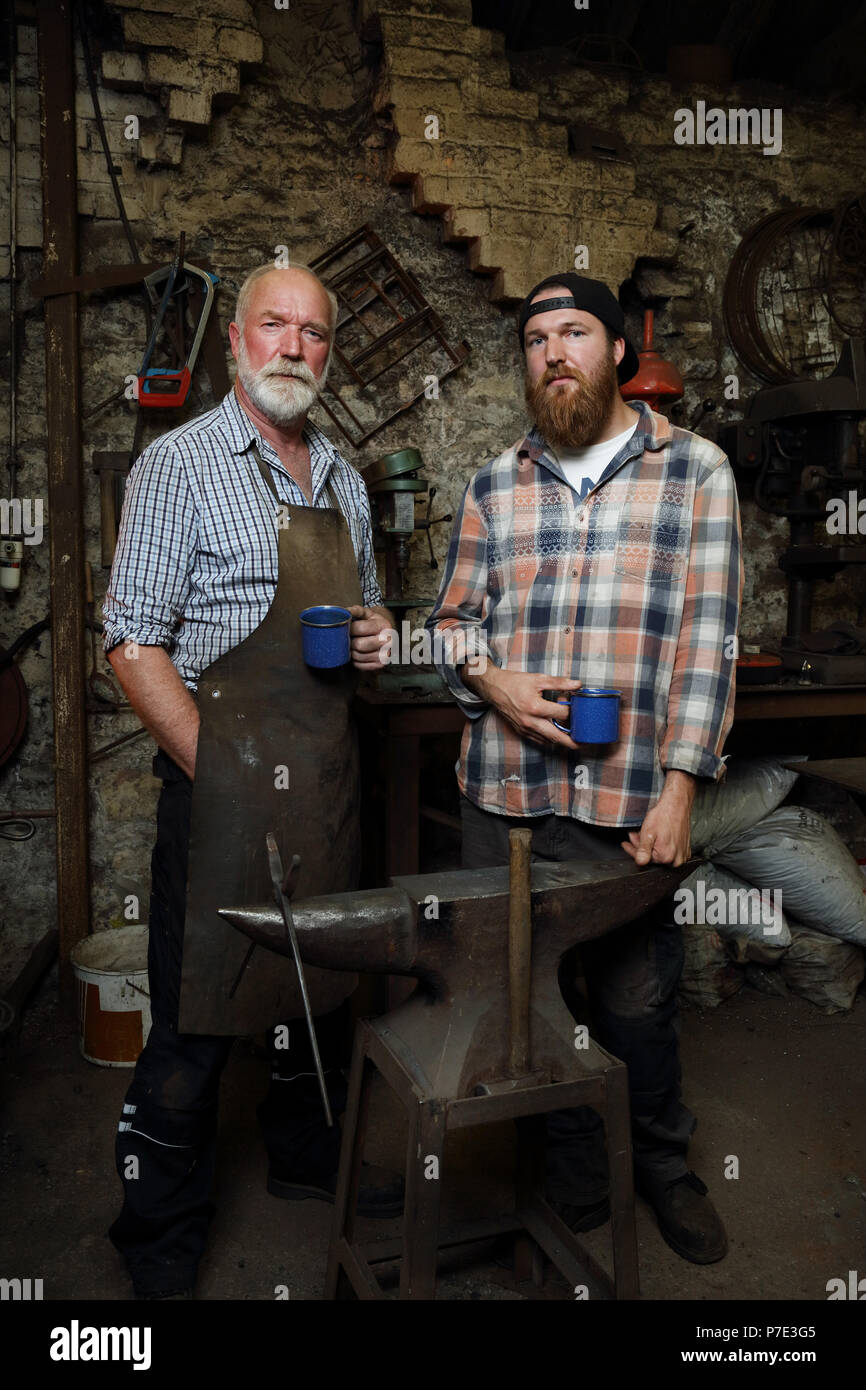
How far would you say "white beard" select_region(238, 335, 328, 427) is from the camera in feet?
7.18

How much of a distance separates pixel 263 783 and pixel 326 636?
36 centimetres

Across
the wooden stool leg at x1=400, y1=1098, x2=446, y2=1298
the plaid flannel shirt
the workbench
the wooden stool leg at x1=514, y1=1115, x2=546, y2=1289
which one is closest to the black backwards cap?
the plaid flannel shirt

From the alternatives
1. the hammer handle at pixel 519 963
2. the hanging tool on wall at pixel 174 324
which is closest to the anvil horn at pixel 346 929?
the hammer handle at pixel 519 963

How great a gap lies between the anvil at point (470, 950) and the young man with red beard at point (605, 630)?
0.31 meters

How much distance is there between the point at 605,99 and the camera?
12.6 ft

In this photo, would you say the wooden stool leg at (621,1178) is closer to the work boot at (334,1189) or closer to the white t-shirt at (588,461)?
the work boot at (334,1189)

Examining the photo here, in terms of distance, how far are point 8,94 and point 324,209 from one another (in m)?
1.08

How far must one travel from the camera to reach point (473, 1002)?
69.0 inches

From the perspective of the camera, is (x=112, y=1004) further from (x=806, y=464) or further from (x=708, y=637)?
(x=806, y=464)

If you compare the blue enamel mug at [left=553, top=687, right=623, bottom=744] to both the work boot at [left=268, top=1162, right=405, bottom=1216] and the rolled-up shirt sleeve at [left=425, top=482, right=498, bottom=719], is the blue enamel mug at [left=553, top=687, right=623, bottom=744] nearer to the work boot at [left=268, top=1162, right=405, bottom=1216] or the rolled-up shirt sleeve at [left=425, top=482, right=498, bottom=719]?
the rolled-up shirt sleeve at [left=425, top=482, right=498, bottom=719]

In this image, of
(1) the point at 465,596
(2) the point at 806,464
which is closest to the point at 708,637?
(1) the point at 465,596

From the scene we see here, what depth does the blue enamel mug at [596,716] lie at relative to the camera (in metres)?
1.87

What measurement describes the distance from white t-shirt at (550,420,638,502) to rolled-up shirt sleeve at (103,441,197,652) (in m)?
0.83

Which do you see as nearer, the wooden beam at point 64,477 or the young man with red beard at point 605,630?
the young man with red beard at point 605,630
